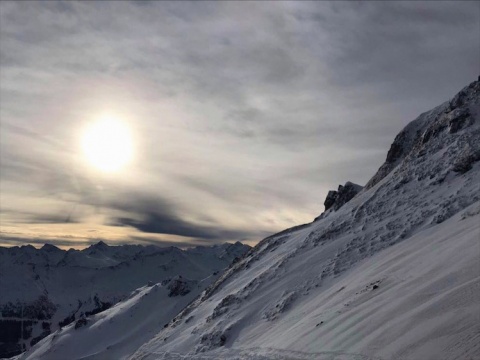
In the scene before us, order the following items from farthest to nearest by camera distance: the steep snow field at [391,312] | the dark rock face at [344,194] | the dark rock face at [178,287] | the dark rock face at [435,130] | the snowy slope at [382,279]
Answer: the dark rock face at [178,287]
the dark rock face at [344,194]
the dark rock face at [435,130]
the snowy slope at [382,279]
the steep snow field at [391,312]

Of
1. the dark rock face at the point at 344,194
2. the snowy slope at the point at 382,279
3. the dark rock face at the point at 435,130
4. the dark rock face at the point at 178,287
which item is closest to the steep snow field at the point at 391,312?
the snowy slope at the point at 382,279

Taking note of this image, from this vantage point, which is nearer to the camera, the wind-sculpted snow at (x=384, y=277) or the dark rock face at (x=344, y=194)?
the wind-sculpted snow at (x=384, y=277)

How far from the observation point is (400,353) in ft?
61.2

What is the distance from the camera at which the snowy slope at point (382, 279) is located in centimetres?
2033

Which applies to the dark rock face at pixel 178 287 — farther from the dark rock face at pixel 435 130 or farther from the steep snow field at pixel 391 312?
the steep snow field at pixel 391 312

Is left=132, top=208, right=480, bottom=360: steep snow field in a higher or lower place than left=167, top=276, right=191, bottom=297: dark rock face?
lower

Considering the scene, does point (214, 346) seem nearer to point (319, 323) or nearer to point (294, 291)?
point (294, 291)

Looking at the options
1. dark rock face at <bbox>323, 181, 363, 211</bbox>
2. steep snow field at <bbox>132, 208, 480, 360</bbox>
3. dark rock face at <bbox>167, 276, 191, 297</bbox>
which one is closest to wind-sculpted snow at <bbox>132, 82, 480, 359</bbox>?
steep snow field at <bbox>132, 208, 480, 360</bbox>

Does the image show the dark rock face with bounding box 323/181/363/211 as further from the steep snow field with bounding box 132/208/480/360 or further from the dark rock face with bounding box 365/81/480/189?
the steep snow field with bounding box 132/208/480/360

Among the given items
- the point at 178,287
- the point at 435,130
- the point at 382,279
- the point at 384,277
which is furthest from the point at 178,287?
the point at 382,279

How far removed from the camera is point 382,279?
30047mm

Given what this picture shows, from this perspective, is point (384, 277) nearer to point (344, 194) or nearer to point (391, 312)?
point (391, 312)

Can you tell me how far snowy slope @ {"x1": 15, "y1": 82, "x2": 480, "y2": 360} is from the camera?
20.3 meters

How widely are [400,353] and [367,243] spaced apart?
24.5 m
